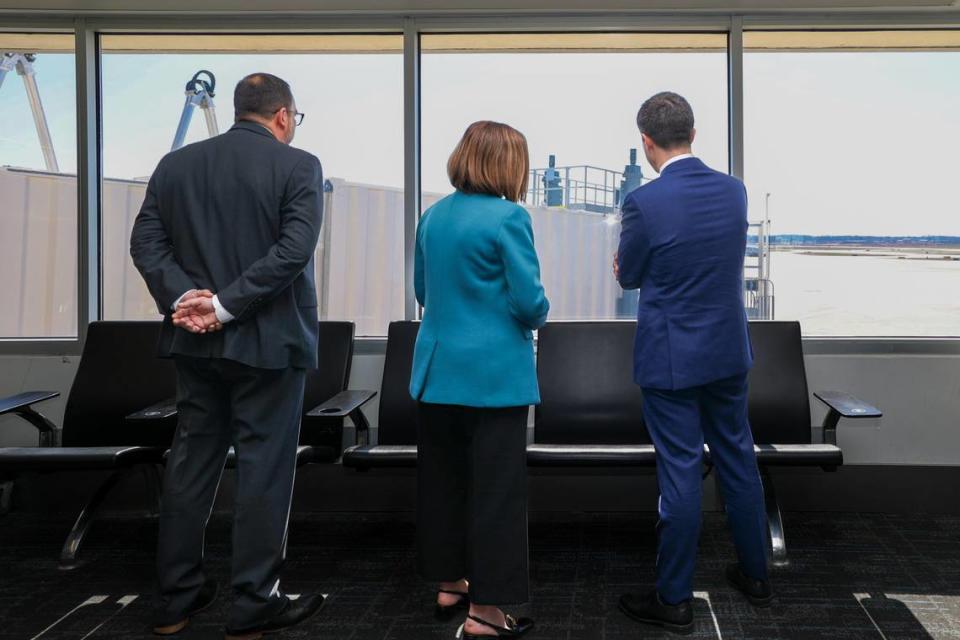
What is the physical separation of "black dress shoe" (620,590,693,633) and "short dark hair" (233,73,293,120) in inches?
66.2

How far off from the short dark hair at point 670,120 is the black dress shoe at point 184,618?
1792 millimetres

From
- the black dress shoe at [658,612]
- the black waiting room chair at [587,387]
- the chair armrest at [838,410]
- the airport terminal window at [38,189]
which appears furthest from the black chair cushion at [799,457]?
the airport terminal window at [38,189]

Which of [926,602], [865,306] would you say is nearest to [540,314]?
[926,602]

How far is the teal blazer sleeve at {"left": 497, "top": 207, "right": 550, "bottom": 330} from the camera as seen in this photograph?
1.78m

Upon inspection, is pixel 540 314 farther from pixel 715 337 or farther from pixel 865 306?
pixel 865 306

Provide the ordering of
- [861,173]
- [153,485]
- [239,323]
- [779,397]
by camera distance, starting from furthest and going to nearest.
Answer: [861,173] → [153,485] → [779,397] → [239,323]

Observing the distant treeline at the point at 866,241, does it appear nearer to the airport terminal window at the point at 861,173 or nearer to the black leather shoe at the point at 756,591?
the airport terminal window at the point at 861,173

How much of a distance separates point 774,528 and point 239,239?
1974 mm

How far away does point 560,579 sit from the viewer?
2398 mm

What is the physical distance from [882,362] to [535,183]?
1.67 m

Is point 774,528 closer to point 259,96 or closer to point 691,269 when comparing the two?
point 691,269

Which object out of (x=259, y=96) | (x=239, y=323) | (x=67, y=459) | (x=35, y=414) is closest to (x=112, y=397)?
(x=35, y=414)

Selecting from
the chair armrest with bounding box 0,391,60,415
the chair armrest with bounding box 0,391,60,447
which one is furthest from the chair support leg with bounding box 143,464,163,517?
the chair armrest with bounding box 0,391,60,415

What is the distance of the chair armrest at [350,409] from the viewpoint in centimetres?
241
